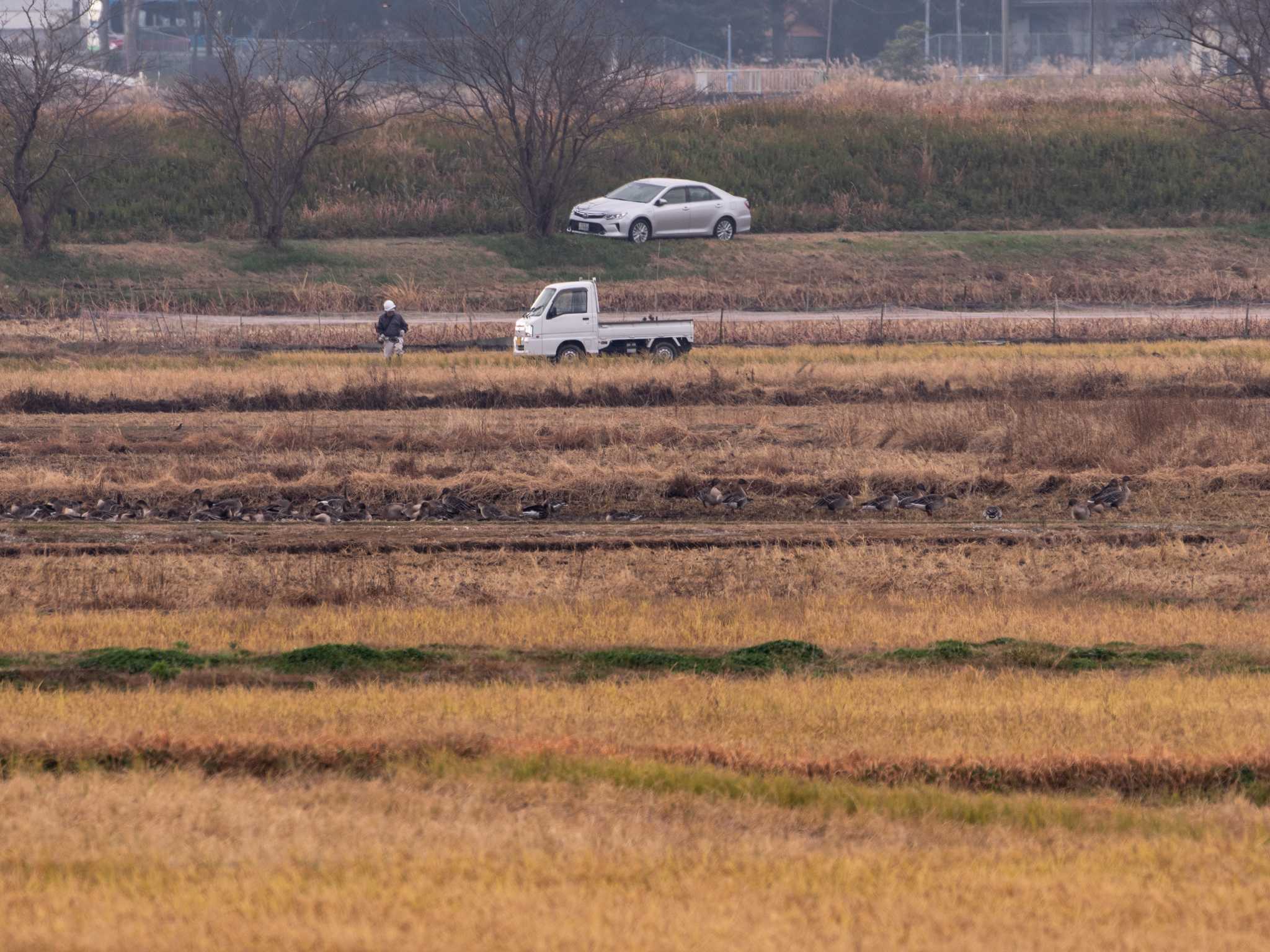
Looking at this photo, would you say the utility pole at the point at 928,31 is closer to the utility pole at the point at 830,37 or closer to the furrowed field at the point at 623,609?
the utility pole at the point at 830,37

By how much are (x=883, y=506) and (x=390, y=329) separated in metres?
12.3

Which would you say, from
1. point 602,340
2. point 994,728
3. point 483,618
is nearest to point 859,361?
point 602,340

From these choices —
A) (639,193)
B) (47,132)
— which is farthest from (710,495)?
(47,132)

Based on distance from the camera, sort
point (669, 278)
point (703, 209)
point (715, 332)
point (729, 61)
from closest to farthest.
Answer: point (715, 332) < point (669, 278) < point (703, 209) < point (729, 61)

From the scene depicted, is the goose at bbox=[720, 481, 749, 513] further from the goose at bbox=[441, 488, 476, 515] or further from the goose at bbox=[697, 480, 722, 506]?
the goose at bbox=[441, 488, 476, 515]

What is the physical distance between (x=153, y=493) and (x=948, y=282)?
Result: 25.8m

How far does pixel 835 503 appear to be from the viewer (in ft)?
63.6

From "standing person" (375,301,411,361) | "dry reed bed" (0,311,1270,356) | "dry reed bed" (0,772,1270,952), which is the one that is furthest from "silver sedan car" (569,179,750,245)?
"dry reed bed" (0,772,1270,952)

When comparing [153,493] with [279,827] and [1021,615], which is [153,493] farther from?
[279,827]

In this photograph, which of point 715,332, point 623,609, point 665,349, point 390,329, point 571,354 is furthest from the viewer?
point 715,332

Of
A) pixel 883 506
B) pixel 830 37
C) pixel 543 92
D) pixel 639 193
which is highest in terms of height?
pixel 830 37

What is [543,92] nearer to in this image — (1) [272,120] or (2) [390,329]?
(1) [272,120]

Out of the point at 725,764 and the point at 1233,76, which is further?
the point at 1233,76

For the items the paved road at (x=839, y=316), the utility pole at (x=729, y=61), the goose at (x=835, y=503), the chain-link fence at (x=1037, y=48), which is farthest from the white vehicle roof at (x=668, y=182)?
the chain-link fence at (x=1037, y=48)
